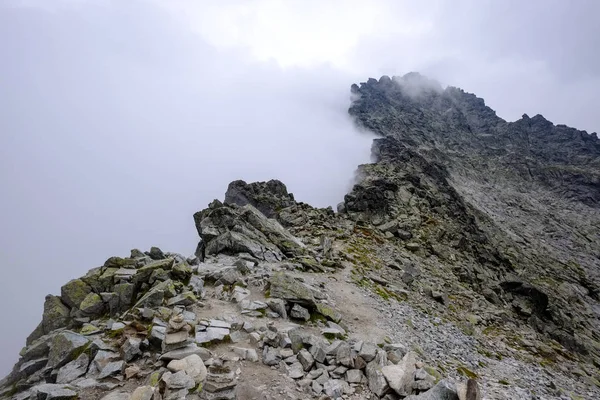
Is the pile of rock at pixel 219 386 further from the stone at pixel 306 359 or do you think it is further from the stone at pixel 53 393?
the stone at pixel 53 393

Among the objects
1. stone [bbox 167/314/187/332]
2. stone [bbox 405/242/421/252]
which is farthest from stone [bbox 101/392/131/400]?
stone [bbox 405/242/421/252]

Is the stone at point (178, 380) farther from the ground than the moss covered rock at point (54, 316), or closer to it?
closer to it

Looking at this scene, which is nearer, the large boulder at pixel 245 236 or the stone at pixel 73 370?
the stone at pixel 73 370

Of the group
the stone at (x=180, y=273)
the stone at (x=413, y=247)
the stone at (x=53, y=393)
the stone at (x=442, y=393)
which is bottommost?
the stone at (x=442, y=393)

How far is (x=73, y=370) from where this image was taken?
33.4 ft

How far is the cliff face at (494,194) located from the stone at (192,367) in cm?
3608

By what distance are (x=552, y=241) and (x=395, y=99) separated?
297ft

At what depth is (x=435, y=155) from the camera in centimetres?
9819

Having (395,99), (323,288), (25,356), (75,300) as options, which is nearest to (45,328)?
(75,300)

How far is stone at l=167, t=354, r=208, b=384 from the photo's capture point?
29.9 ft

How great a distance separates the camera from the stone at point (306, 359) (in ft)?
35.2

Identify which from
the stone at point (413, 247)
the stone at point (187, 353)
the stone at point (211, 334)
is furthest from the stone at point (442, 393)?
the stone at point (413, 247)

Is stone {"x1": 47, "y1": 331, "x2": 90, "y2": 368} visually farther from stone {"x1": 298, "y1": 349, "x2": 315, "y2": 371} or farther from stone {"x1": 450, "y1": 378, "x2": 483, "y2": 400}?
stone {"x1": 450, "y1": 378, "x2": 483, "y2": 400}

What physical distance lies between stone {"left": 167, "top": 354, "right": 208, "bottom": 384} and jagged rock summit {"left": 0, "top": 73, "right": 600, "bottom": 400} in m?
0.06
